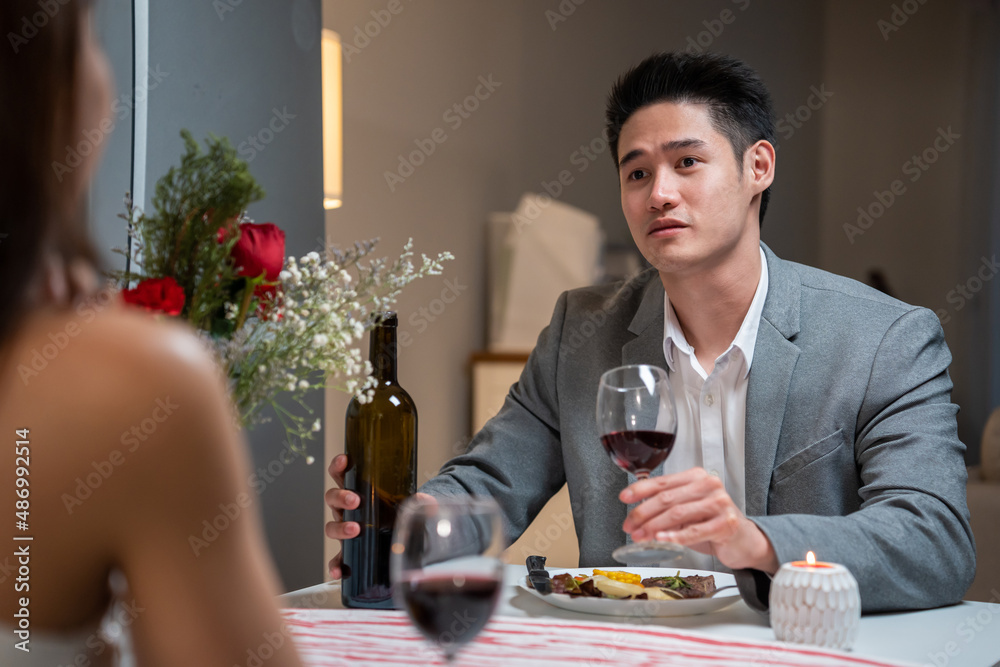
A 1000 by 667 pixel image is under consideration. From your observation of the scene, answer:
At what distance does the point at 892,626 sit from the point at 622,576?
31 cm

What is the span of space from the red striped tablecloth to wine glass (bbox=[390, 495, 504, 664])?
153 millimetres

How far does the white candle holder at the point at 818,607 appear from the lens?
89 centimetres

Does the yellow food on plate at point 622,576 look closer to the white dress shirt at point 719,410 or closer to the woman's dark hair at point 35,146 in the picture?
the white dress shirt at point 719,410

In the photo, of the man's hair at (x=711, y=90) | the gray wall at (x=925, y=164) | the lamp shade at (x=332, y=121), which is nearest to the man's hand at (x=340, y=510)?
the man's hair at (x=711, y=90)

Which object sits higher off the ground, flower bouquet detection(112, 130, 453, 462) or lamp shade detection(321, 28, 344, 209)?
lamp shade detection(321, 28, 344, 209)

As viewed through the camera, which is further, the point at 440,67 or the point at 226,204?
the point at 440,67

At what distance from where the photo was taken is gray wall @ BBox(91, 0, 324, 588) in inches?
64.8

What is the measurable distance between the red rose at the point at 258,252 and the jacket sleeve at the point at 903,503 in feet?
2.04

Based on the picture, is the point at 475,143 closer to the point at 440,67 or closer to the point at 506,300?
the point at 440,67

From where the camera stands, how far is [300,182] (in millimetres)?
2012

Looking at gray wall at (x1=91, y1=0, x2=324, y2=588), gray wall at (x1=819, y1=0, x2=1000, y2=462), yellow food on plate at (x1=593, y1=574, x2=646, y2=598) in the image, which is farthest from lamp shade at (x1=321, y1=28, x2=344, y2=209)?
gray wall at (x1=819, y1=0, x2=1000, y2=462)

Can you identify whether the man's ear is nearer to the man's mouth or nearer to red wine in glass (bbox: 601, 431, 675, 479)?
the man's mouth

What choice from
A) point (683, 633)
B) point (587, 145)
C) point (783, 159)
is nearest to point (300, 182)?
point (683, 633)

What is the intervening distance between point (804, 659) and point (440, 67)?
3.15 meters
